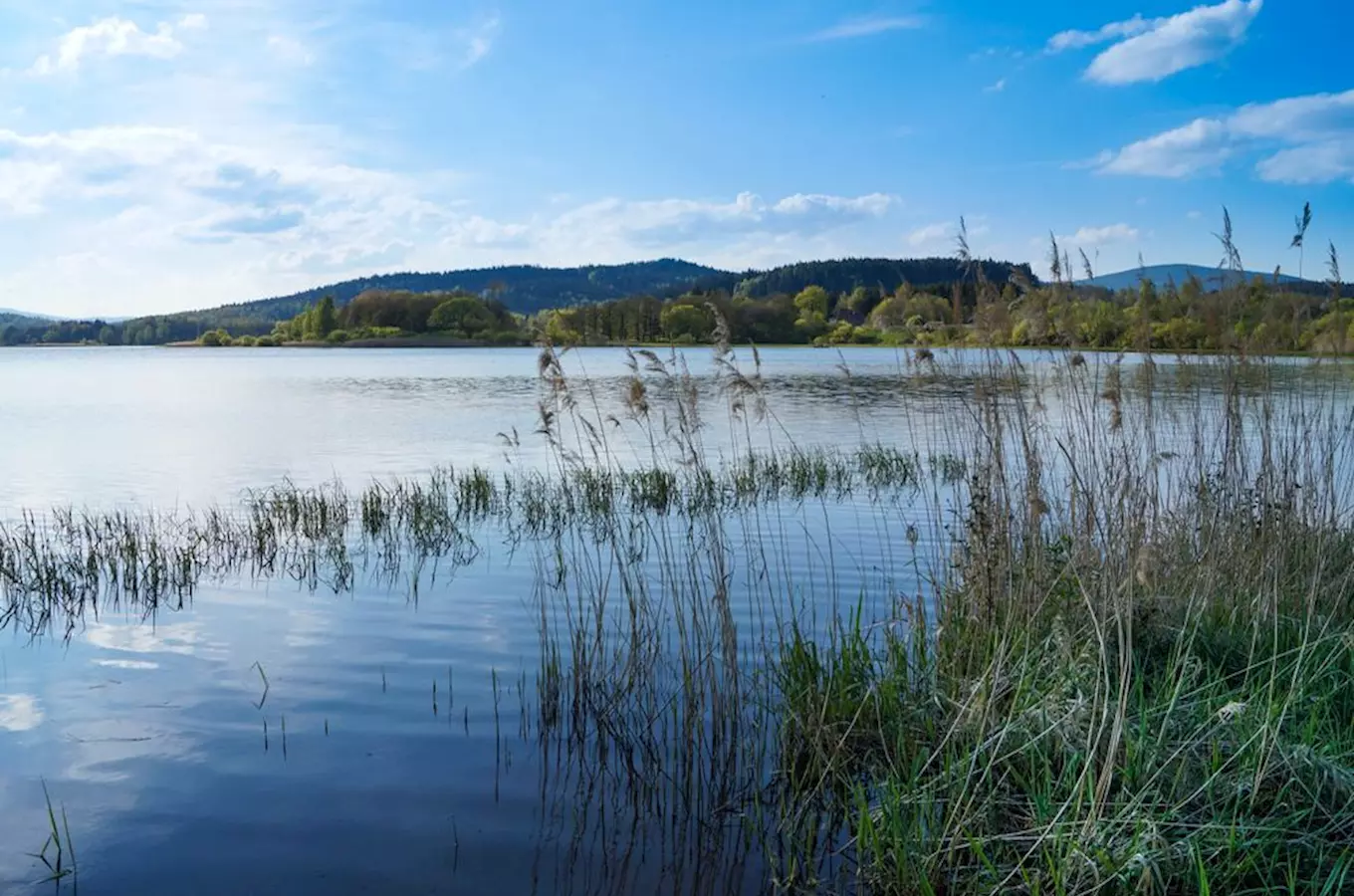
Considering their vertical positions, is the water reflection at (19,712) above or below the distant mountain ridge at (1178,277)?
below

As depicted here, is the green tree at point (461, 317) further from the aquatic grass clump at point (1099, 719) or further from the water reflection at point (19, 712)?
the aquatic grass clump at point (1099, 719)

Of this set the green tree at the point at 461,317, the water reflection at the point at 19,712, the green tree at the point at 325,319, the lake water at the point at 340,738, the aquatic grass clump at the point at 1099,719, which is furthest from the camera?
the green tree at the point at 325,319

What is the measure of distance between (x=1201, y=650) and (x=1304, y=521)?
6.98ft

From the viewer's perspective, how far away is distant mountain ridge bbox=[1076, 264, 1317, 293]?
686 cm

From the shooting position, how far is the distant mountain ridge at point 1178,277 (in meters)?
6.86

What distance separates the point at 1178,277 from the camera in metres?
7.11

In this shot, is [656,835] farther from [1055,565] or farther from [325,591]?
[325,591]

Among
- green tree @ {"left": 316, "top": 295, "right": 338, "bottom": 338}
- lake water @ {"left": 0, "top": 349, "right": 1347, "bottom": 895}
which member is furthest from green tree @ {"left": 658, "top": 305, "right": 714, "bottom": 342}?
green tree @ {"left": 316, "top": 295, "right": 338, "bottom": 338}

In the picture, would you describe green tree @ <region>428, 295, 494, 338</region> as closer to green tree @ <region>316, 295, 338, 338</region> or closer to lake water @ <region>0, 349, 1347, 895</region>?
green tree @ <region>316, 295, 338, 338</region>

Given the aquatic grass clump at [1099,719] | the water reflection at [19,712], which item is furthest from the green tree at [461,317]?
the aquatic grass clump at [1099,719]

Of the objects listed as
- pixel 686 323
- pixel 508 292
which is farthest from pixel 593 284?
pixel 686 323

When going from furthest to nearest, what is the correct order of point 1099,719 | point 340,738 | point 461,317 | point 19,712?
1. point 461,317
2. point 19,712
3. point 340,738
4. point 1099,719

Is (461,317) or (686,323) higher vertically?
(461,317)

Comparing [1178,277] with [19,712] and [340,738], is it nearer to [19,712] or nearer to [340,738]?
[340,738]
